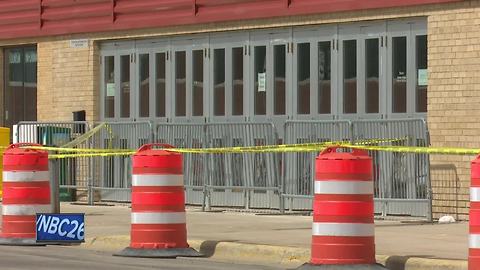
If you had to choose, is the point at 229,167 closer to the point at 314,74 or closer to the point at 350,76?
the point at 314,74

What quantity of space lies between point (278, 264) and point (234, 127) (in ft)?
25.7

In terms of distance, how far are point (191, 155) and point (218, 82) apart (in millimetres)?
1821

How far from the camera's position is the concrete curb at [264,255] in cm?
1226

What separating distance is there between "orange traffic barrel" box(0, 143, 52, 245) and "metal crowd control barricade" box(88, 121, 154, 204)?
695 cm

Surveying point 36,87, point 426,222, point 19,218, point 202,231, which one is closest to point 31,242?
point 19,218

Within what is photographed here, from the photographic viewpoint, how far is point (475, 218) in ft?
36.4

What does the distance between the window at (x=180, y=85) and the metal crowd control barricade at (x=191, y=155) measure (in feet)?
4.14

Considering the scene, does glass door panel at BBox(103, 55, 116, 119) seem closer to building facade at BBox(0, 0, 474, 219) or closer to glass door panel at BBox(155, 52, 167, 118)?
building facade at BBox(0, 0, 474, 219)

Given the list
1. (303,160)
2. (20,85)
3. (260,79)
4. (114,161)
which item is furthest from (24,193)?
(20,85)

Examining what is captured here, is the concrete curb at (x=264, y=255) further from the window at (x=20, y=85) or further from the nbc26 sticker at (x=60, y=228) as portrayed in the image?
the window at (x=20, y=85)

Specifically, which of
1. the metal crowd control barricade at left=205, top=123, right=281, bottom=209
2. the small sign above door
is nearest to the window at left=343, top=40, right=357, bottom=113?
the metal crowd control barricade at left=205, top=123, right=281, bottom=209

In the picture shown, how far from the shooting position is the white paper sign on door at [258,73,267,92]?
70.7 feet

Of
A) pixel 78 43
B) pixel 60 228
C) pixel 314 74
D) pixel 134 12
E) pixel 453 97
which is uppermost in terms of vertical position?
pixel 134 12

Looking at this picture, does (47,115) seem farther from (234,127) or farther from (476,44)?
(476,44)
